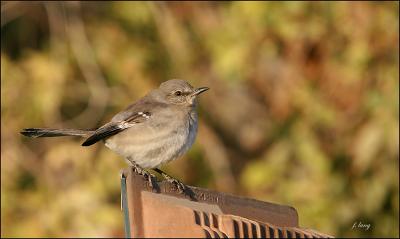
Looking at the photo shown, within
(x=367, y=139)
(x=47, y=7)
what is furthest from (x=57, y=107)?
(x=367, y=139)

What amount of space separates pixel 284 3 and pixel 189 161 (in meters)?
2.84

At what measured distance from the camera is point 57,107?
1186 centimetres

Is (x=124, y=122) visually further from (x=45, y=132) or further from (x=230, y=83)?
(x=230, y=83)

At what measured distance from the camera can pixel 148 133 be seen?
291 inches

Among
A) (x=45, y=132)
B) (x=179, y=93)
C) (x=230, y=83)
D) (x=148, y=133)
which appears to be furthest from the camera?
(x=230, y=83)

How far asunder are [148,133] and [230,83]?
15.5 ft

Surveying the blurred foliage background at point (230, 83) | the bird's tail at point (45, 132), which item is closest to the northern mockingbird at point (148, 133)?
the bird's tail at point (45, 132)

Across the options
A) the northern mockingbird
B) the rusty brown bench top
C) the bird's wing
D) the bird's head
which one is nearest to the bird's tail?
the northern mockingbird

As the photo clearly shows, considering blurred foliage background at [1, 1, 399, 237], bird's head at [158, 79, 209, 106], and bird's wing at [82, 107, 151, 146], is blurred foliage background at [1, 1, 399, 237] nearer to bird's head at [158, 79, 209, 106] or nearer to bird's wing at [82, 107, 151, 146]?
bird's head at [158, 79, 209, 106]

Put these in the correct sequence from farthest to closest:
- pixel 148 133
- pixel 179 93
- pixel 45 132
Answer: pixel 179 93
pixel 45 132
pixel 148 133

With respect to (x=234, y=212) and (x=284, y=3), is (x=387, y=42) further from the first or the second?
(x=234, y=212)

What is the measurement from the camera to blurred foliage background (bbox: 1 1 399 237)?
11.2m

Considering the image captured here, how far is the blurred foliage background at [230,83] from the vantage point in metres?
11.2

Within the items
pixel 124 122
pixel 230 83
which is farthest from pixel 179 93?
pixel 230 83
